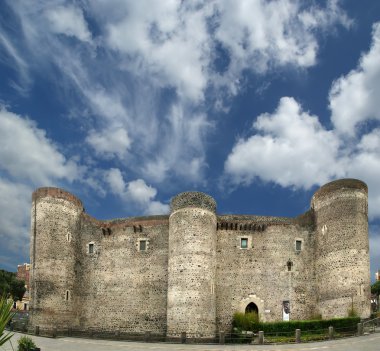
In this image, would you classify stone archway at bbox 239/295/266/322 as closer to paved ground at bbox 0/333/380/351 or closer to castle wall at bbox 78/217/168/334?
castle wall at bbox 78/217/168/334

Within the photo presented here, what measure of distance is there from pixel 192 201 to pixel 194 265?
4823 mm

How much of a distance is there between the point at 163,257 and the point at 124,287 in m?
4.06

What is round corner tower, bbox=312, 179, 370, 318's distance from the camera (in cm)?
3684

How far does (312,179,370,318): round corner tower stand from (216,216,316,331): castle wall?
116 cm

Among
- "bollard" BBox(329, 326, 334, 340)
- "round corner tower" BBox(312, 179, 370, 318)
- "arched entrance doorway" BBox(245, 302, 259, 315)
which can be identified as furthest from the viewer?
"arched entrance doorway" BBox(245, 302, 259, 315)

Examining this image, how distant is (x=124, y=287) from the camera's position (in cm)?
4209

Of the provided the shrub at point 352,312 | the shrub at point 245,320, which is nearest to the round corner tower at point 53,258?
the shrub at point 245,320

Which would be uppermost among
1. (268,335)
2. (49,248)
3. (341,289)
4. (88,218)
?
(88,218)

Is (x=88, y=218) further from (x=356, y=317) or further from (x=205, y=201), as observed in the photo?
(x=356, y=317)

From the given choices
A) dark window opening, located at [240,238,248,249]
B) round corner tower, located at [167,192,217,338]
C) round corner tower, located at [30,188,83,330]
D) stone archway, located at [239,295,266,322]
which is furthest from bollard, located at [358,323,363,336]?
round corner tower, located at [30,188,83,330]

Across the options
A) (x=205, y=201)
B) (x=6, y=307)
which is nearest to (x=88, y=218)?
(x=205, y=201)

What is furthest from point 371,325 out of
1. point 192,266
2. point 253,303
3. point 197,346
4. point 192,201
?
point 192,201

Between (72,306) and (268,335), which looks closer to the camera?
(268,335)

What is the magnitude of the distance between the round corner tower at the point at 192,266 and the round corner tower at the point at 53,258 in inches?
343
